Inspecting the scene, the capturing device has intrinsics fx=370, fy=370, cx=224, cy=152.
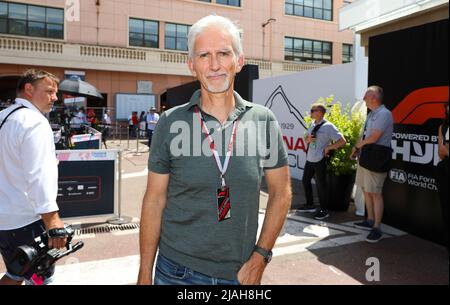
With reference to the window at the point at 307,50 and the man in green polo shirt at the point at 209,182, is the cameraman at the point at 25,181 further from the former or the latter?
the window at the point at 307,50

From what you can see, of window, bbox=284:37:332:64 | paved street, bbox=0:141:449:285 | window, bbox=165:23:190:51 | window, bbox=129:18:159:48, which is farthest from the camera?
window, bbox=284:37:332:64

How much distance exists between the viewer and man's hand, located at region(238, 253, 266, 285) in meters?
1.64

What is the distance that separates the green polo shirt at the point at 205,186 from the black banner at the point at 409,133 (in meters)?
3.34

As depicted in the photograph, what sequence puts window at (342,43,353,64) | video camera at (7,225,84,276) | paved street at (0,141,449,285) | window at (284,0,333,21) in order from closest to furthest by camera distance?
video camera at (7,225,84,276) → paved street at (0,141,449,285) → window at (284,0,333,21) → window at (342,43,353,64)

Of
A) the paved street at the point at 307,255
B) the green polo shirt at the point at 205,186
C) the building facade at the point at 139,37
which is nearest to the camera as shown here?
the green polo shirt at the point at 205,186

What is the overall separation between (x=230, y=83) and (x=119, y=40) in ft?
81.9

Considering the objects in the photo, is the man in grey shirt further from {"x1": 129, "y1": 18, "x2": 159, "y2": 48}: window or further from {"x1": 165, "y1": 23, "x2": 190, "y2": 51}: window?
{"x1": 165, "y1": 23, "x2": 190, "y2": 51}: window

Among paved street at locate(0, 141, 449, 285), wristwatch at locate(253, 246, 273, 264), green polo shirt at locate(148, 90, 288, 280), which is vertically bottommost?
paved street at locate(0, 141, 449, 285)

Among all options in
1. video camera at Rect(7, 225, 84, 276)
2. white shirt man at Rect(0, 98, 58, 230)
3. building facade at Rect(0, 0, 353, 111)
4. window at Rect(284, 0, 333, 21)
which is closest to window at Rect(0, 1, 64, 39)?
building facade at Rect(0, 0, 353, 111)

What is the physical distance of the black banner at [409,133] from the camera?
445cm

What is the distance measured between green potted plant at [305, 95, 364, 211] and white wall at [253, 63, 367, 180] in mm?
896

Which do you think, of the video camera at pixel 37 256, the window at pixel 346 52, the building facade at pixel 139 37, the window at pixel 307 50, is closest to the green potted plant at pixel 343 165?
the video camera at pixel 37 256

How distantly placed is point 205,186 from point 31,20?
83.7 ft

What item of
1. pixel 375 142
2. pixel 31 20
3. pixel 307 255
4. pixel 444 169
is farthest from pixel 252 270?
pixel 31 20
